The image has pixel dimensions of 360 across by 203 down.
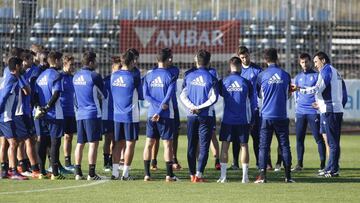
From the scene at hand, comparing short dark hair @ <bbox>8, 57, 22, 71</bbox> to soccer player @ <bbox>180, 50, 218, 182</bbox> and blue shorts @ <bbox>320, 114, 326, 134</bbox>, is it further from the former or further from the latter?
blue shorts @ <bbox>320, 114, 326, 134</bbox>

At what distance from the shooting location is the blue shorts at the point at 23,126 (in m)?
16.5

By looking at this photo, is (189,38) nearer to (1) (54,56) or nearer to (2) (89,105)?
(1) (54,56)

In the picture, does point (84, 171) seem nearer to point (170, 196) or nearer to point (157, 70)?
point (157, 70)

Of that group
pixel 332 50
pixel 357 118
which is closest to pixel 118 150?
pixel 357 118

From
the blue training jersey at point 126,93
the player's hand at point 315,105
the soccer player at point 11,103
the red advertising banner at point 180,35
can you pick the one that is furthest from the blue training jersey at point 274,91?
the red advertising banner at point 180,35

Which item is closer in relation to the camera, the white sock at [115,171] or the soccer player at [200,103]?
the soccer player at [200,103]

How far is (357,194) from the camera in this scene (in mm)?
14109

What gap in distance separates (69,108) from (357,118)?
47.3ft

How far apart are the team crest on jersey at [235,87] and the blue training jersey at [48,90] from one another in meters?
2.83

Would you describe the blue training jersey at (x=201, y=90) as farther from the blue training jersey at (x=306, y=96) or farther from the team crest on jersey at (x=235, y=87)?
the blue training jersey at (x=306, y=96)

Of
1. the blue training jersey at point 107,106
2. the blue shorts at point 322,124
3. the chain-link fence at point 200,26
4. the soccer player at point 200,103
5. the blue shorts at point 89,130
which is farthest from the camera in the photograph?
the chain-link fence at point 200,26

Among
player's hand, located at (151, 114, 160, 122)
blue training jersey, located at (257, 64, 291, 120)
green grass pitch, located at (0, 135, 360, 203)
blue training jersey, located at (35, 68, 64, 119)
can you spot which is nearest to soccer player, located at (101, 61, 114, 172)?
green grass pitch, located at (0, 135, 360, 203)

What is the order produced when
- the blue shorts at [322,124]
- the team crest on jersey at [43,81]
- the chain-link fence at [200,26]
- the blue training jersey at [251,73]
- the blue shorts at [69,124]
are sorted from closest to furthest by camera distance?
the team crest on jersey at [43,81] < the blue shorts at [322,124] < the blue shorts at [69,124] < the blue training jersey at [251,73] < the chain-link fence at [200,26]

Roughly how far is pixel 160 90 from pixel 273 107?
1868 mm
